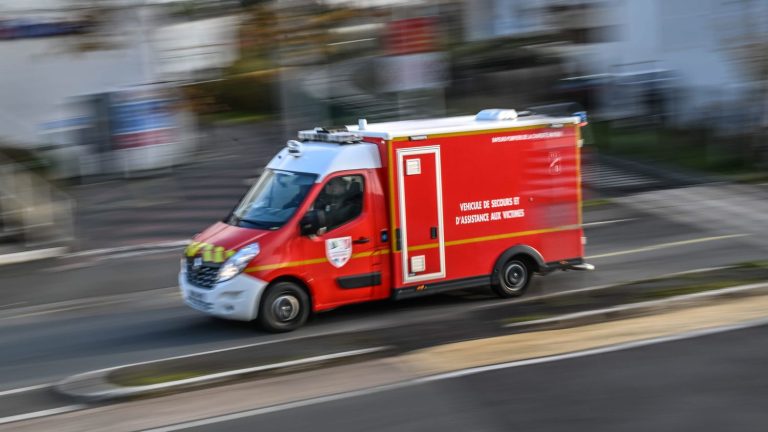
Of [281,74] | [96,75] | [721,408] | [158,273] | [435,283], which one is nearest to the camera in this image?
[281,74]

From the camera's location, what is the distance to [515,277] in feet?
42.0

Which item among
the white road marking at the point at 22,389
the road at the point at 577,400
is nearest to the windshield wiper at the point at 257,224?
the white road marking at the point at 22,389

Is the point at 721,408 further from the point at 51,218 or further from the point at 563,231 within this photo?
the point at 51,218

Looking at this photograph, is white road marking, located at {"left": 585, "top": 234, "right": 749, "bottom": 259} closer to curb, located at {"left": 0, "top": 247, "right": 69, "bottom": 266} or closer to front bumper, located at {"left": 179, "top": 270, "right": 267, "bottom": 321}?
front bumper, located at {"left": 179, "top": 270, "right": 267, "bottom": 321}

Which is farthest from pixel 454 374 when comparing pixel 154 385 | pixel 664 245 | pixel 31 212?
pixel 31 212

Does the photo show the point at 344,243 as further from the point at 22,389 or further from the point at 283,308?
the point at 22,389

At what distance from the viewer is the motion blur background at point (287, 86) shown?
22.0ft

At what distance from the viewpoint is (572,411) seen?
7.86m

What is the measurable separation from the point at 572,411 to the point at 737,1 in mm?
20324

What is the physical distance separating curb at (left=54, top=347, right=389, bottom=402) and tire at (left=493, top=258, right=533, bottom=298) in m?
2.92

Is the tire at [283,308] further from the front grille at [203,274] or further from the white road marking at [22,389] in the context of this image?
the white road marking at [22,389]

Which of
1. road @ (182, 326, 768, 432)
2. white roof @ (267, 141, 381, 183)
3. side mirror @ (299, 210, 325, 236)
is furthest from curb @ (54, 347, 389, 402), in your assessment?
white roof @ (267, 141, 381, 183)

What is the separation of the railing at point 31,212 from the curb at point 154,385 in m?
9.04

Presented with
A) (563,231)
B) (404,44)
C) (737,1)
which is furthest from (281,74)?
(737,1)
